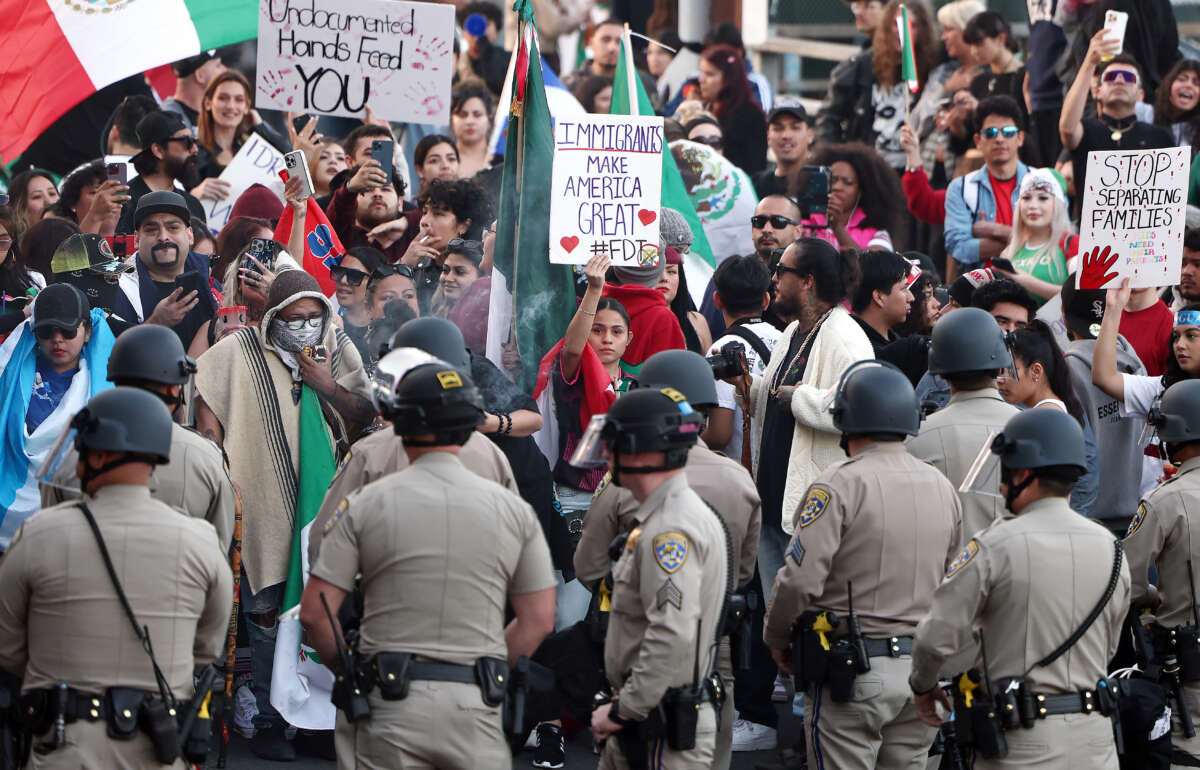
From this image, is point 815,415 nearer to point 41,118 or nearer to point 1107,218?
point 1107,218

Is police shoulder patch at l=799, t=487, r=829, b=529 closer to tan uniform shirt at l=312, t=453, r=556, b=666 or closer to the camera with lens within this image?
tan uniform shirt at l=312, t=453, r=556, b=666

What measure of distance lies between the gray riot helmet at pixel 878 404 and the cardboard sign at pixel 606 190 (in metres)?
2.36

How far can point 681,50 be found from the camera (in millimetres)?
15508

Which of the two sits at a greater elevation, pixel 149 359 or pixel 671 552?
pixel 149 359

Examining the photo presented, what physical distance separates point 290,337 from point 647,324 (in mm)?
1946

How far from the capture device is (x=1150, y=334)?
28.9 ft

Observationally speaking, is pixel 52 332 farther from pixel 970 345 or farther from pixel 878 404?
pixel 970 345

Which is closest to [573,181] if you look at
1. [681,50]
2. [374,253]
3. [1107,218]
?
[374,253]

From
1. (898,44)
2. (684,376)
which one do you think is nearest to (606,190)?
(684,376)

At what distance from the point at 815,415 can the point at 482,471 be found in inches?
69.8

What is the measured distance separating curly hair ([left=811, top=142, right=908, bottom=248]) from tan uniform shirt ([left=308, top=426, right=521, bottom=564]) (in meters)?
5.27

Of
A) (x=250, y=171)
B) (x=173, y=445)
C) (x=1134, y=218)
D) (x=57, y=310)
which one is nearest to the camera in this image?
(x=173, y=445)

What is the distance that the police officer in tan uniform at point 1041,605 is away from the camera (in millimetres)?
5234

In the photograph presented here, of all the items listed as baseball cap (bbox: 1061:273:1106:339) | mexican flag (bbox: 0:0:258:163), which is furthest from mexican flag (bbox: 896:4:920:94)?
mexican flag (bbox: 0:0:258:163)
